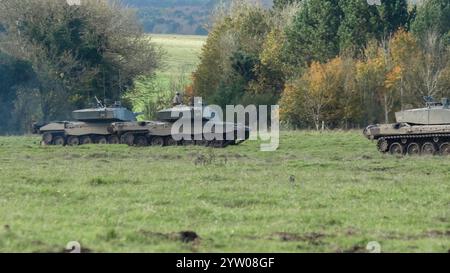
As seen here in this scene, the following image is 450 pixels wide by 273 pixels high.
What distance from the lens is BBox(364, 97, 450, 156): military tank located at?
36.5m

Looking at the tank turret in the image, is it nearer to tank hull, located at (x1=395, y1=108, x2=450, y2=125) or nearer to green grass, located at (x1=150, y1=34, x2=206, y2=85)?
tank hull, located at (x1=395, y1=108, x2=450, y2=125)

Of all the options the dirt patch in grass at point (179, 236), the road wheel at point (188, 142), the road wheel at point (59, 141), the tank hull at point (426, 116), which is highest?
the tank hull at point (426, 116)

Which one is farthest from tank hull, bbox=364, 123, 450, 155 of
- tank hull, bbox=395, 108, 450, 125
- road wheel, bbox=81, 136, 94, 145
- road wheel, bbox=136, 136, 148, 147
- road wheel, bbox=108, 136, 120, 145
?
road wheel, bbox=81, 136, 94, 145

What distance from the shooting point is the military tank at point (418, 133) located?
36.5 m

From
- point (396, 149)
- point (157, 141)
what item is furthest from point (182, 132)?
point (396, 149)

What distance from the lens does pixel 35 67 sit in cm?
6238

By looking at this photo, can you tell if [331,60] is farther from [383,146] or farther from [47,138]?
[383,146]

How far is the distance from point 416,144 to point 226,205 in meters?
20.0

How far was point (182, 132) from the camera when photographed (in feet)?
140

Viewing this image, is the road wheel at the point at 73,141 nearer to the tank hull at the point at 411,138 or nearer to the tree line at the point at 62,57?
the tank hull at the point at 411,138

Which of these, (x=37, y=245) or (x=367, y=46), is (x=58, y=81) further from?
(x=37, y=245)

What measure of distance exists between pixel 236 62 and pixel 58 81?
11771 mm

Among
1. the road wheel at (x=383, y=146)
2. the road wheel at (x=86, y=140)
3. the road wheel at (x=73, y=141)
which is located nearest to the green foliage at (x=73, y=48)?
the road wheel at (x=73, y=141)

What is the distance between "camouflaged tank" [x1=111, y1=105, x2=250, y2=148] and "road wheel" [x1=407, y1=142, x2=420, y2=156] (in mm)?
6752
